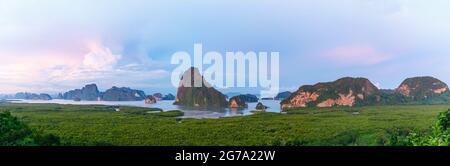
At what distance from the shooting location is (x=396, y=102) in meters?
3.62

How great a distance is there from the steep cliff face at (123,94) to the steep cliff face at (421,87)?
7.67ft

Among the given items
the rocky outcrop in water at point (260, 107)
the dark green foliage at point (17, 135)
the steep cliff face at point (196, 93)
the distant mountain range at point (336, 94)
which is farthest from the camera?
the dark green foliage at point (17, 135)

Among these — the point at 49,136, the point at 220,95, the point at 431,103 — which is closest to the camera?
the point at 220,95

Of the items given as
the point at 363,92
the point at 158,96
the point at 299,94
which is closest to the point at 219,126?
the point at 158,96

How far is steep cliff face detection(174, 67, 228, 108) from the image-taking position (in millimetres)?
2961

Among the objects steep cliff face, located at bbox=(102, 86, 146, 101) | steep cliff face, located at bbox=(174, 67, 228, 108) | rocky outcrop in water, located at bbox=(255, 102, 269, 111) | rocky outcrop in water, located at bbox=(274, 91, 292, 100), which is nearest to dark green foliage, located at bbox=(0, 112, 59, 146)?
steep cliff face, located at bbox=(102, 86, 146, 101)

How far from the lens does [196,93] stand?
310cm

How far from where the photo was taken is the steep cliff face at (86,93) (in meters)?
3.20

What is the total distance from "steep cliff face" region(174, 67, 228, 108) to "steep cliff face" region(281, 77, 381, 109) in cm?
58

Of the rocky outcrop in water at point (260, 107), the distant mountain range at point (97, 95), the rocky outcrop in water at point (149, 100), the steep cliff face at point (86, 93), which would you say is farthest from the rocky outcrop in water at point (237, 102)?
the steep cliff face at point (86, 93)

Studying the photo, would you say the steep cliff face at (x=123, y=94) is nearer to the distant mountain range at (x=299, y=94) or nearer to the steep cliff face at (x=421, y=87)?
the distant mountain range at (x=299, y=94)
